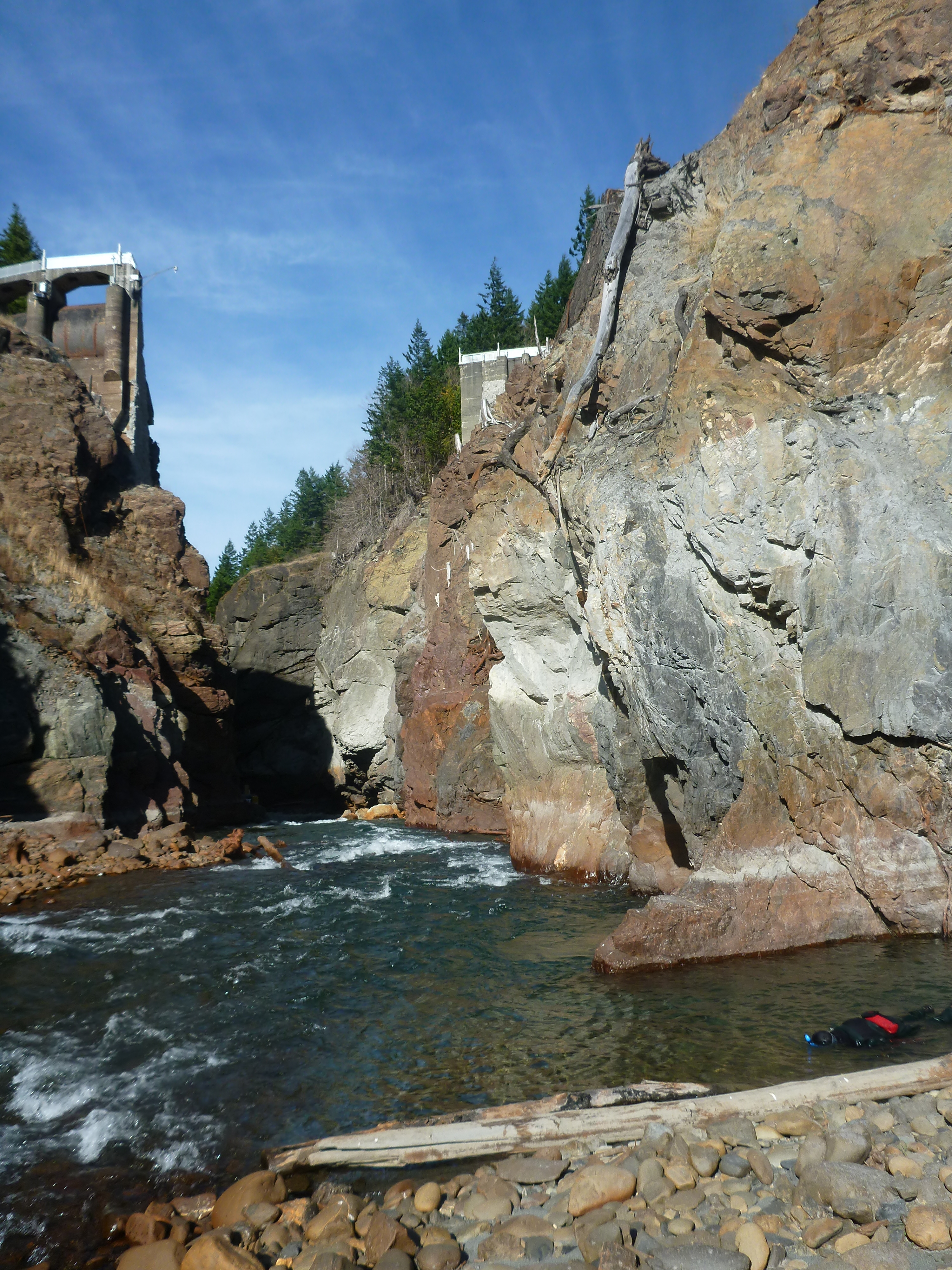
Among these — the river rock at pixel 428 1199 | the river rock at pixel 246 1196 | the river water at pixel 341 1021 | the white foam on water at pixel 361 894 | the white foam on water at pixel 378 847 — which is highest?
the river rock at pixel 428 1199

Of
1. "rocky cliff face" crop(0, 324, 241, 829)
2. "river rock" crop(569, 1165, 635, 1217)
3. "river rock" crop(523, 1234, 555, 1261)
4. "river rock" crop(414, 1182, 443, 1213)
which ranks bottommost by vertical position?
"river rock" crop(414, 1182, 443, 1213)

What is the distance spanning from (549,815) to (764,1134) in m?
11.5

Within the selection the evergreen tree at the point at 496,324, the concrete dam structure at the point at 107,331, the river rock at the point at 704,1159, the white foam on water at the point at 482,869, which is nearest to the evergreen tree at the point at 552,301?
the evergreen tree at the point at 496,324

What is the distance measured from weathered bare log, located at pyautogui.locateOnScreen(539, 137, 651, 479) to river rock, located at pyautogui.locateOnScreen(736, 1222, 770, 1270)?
1255cm

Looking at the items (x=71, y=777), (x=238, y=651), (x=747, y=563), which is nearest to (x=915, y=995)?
(x=747, y=563)

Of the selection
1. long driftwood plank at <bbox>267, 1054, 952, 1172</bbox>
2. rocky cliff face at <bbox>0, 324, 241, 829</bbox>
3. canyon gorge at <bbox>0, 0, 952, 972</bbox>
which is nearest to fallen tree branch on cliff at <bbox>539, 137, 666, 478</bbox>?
canyon gorge at <bbox>0, 0, 952, 972</bbox>

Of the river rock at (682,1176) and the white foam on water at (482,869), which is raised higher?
the river rock at (682,1176)

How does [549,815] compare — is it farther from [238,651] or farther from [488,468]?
[238,651]

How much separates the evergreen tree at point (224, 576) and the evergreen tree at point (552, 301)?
22210mm

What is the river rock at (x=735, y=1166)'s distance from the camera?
13.9 ft

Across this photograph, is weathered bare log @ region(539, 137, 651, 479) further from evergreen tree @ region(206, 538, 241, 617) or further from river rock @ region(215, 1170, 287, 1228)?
evergreen tree @ region(206, 538, 241, 617)

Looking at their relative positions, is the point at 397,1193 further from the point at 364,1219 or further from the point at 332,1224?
the point at 332,1224

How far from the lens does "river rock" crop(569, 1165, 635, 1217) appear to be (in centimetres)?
415

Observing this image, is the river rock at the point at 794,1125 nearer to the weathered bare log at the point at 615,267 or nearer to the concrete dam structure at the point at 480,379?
the weathered bare log at the point at 615,267
